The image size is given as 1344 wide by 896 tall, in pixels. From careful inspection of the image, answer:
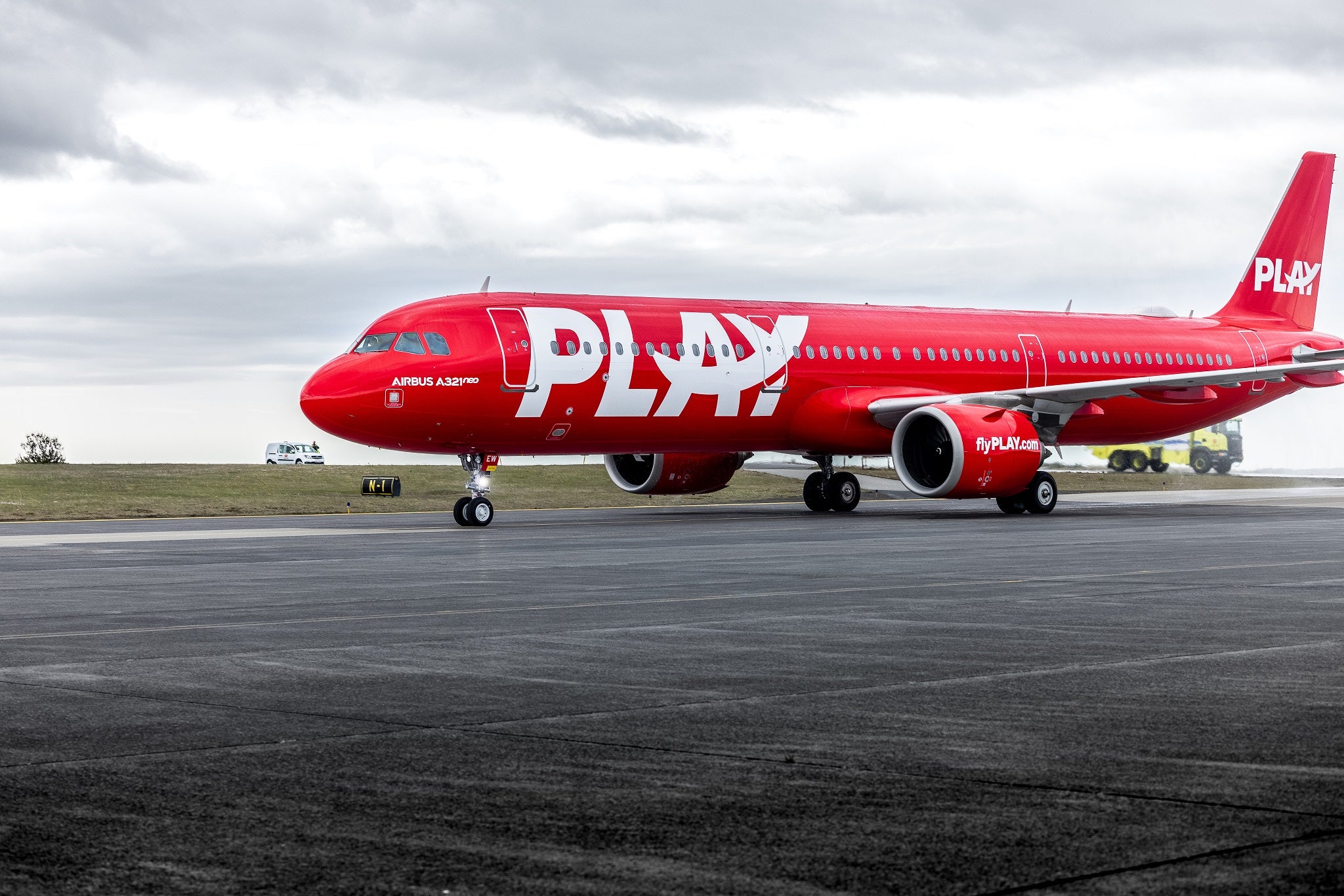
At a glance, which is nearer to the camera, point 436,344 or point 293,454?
point 436,344

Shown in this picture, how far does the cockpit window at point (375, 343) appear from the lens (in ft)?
88.5

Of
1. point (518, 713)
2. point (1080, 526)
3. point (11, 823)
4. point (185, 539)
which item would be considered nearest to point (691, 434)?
point (1080, 526)

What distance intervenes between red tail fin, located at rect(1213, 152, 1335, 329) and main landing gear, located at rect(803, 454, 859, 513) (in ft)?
41.5

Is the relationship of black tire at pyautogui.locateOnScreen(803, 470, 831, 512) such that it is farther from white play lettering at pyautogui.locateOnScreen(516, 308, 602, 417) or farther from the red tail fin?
the red tail fin

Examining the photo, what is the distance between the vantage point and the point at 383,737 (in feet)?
22.1

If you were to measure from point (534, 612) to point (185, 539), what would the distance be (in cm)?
1236

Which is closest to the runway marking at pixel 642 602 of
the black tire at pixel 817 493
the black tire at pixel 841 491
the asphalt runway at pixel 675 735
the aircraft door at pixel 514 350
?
the asphalt runway at pixel 675 735

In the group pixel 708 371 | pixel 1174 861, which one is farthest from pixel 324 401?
pixel 1174 861

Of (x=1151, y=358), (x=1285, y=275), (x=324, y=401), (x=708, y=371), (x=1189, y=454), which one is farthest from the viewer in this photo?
(x=1189, y=454)

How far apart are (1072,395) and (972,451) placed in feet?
12.7

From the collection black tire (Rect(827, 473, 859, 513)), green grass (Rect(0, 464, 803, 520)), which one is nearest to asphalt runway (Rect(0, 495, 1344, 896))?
black tire (Rect(827, 473, 859, 513))

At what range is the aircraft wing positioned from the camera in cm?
3130

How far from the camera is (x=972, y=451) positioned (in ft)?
95.2

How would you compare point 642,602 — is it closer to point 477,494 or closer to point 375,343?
point 477,494
